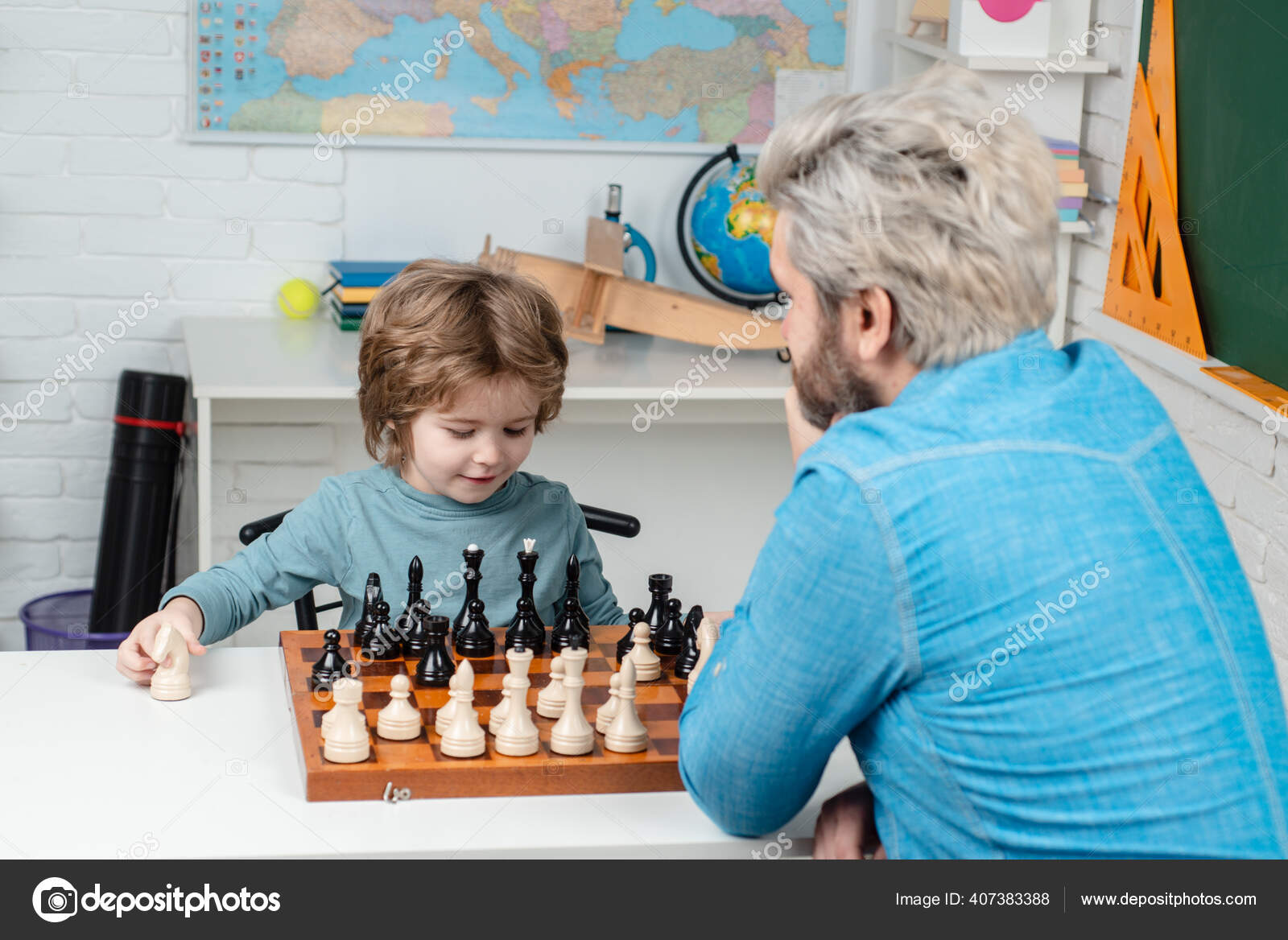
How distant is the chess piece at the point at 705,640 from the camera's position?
1.49 m

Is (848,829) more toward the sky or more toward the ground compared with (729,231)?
more toward the ground

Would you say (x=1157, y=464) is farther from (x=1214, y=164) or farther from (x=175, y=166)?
(x=175, y=166)

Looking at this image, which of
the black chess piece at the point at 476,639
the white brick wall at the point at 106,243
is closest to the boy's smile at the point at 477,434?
the black chess piece at the point at 476,639

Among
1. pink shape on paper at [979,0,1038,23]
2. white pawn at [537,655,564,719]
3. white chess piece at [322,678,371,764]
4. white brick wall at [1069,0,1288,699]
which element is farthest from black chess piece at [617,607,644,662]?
pink shape on paper at [979,0,1038,23]

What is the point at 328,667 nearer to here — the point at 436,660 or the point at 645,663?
the point at 436,660

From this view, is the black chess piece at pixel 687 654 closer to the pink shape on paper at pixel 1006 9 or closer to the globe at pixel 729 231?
the globe at pixel 729 231

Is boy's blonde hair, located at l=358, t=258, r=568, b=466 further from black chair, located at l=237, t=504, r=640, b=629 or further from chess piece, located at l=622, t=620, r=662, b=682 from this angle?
chess piece, located at l=622, t=620, r=662, b=682

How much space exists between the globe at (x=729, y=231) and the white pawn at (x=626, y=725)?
188cm

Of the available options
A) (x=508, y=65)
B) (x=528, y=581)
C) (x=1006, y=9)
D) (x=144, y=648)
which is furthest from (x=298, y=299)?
(x=144, y=648)

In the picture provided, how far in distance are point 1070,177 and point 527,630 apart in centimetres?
175

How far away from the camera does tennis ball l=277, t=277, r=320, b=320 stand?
3.24 m

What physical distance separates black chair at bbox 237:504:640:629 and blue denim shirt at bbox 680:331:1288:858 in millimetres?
927

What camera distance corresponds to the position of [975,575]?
1.02 meters

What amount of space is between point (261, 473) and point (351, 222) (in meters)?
0.62
